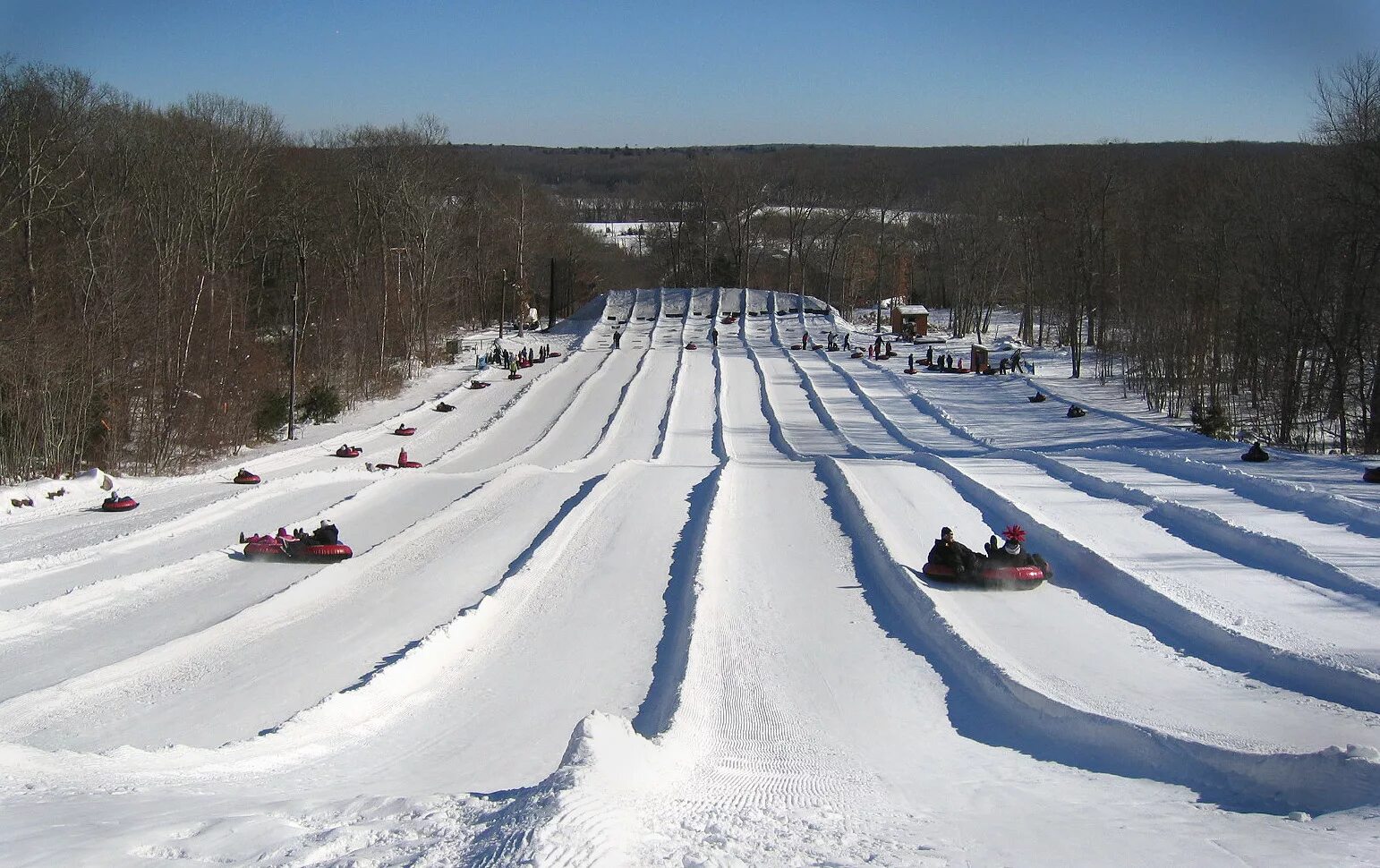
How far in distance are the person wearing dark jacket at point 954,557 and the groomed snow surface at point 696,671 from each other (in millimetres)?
524

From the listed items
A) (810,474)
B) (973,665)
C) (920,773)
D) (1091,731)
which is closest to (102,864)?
(920,773)

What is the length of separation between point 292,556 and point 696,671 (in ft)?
25.7

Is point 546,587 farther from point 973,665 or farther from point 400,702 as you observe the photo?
point 973,665

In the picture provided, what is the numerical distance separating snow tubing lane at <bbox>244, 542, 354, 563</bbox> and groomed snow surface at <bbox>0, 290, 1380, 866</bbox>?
295 mm

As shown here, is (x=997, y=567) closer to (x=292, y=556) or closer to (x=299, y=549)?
(x=299, y=549)

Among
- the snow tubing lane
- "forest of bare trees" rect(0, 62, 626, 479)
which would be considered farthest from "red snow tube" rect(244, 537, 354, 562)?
"forest of bare trees" rect(0, 62, 626, 479)

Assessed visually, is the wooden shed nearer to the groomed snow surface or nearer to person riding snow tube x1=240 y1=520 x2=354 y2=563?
the groomed snow surface

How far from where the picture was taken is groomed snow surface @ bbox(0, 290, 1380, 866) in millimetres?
6812

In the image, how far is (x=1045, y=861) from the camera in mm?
6402

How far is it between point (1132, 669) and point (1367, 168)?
25570mm

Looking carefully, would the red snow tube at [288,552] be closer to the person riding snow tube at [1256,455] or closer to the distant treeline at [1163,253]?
the person riding snow tube at [1256,455]

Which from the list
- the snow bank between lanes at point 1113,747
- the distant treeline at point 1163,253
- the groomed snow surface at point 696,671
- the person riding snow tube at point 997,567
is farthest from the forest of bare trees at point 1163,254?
the snow bank between lanes at point 1113,747

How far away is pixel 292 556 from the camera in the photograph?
16.6 metres

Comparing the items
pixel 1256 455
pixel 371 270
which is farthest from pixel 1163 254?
pixel 371 270
